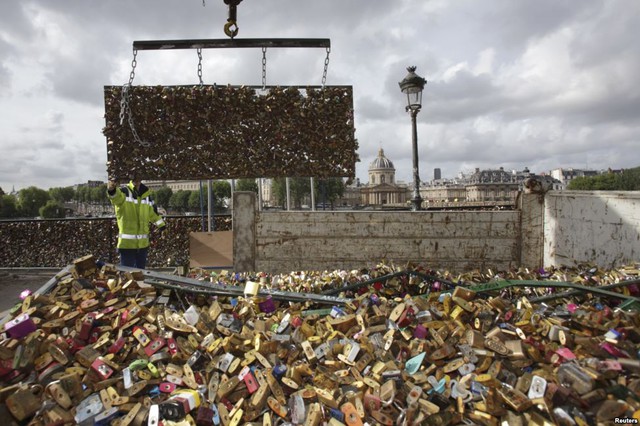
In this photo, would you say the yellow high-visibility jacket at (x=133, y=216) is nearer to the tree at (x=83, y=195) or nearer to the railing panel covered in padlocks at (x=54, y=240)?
the railing panel covered in padlocks at (x=54, y=240)

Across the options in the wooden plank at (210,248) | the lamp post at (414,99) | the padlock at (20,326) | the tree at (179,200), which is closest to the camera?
the padlock at (20,326)

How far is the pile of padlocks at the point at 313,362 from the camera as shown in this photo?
2.40 metres

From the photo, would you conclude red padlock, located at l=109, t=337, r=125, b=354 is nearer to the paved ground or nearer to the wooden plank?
the wooden plank

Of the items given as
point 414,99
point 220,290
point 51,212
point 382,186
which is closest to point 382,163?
point 382,186

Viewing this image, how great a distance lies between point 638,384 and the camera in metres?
2.35

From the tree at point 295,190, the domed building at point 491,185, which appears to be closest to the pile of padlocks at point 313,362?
the tree at point 295,190

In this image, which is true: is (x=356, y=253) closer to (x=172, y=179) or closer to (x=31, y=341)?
(x=172, y=179)

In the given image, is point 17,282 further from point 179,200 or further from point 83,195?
point 83,195

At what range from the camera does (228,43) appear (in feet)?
20.2

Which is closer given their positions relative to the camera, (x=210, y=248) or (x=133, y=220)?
(x=133, y=220)

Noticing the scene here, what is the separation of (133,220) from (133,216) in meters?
0.07

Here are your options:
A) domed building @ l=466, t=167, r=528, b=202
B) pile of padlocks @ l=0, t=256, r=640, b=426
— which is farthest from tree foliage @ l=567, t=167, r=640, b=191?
pile of padlocks @ l=0, t=256, r=640, b=426

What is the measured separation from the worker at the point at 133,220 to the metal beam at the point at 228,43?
86.5 inches

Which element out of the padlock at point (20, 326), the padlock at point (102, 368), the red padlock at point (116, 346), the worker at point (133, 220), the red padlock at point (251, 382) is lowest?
the red padlock at point (251, 382)
